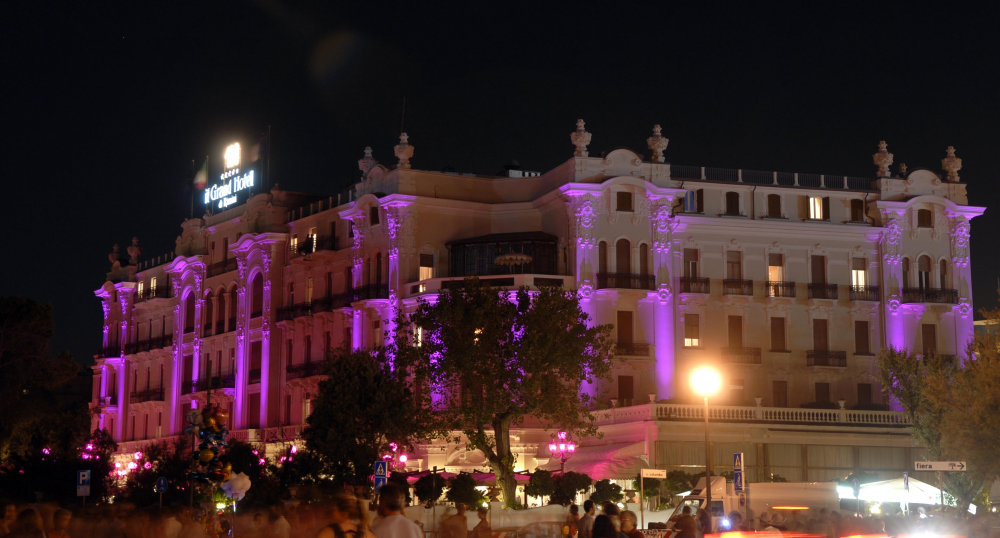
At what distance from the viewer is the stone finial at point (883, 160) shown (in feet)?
213

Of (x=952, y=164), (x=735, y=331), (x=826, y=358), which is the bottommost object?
(x=826, y=358)

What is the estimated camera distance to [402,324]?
2165 inches

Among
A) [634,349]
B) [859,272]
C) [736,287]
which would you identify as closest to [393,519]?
[634,349]

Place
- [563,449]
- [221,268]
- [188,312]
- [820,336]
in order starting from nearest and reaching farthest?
1. [563,449]
2. [820,336]
3. [221,268]
4. [188,312]

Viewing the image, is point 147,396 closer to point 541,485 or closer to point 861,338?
point 541,485

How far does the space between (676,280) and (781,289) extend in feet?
18.1

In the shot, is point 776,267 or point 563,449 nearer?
point 563,449

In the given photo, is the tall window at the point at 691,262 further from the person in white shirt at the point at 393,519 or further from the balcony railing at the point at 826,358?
the person in white shirt at the point at 393,519

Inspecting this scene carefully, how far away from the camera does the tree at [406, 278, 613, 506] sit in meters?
49.1

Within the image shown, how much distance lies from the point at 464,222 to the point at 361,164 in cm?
727

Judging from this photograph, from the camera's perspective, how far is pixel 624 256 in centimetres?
6034

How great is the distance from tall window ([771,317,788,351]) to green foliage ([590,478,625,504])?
60.3 ft

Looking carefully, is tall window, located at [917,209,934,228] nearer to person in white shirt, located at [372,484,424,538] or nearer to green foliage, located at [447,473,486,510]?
green foliage, located at [447,473,486,510]

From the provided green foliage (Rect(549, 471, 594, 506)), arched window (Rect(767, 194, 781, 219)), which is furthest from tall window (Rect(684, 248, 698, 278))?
green foliage (Rect(549, 471, 594, 506))
